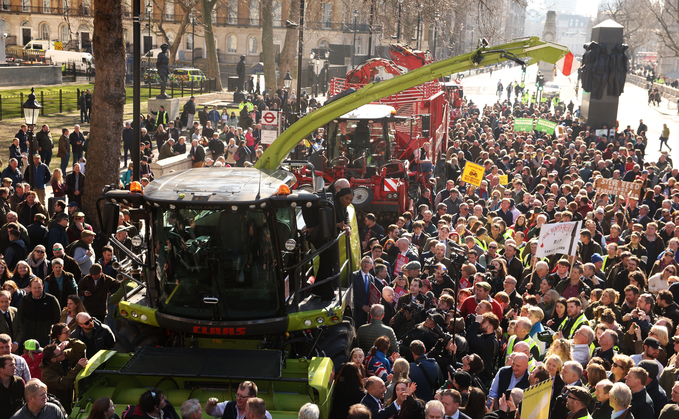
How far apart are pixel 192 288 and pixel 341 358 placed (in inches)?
67.9

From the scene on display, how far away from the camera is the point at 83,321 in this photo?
830cm

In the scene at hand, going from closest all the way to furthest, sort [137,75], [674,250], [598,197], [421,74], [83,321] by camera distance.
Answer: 1. [83,321]
2. [421,74]
3. [674,250]
4. [137,75]
5. [598,197]

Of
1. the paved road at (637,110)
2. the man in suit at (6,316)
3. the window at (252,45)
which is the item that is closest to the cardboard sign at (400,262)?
the man in suit at (6,316)

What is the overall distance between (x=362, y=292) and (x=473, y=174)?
703 centimetres

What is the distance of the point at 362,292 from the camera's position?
10.4m

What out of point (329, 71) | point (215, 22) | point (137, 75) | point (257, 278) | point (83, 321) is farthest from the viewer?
point (215, 22)

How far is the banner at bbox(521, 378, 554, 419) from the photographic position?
20.2 feet

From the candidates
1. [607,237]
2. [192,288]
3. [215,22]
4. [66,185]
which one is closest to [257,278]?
[192,288]

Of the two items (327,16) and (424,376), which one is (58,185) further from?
(327,16)

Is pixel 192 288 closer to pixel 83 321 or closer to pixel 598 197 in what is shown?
pixel 83 321

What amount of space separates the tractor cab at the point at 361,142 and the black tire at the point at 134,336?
29.6ft

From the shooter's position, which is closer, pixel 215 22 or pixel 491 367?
pixel 491 367

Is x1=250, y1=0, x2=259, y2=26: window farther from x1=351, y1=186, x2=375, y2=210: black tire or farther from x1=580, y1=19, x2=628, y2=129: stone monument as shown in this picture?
x1=351, y1=186, x2=375, y2=210: black tire

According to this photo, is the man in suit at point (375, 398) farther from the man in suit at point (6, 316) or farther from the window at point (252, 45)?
the window at point (252, 45)
